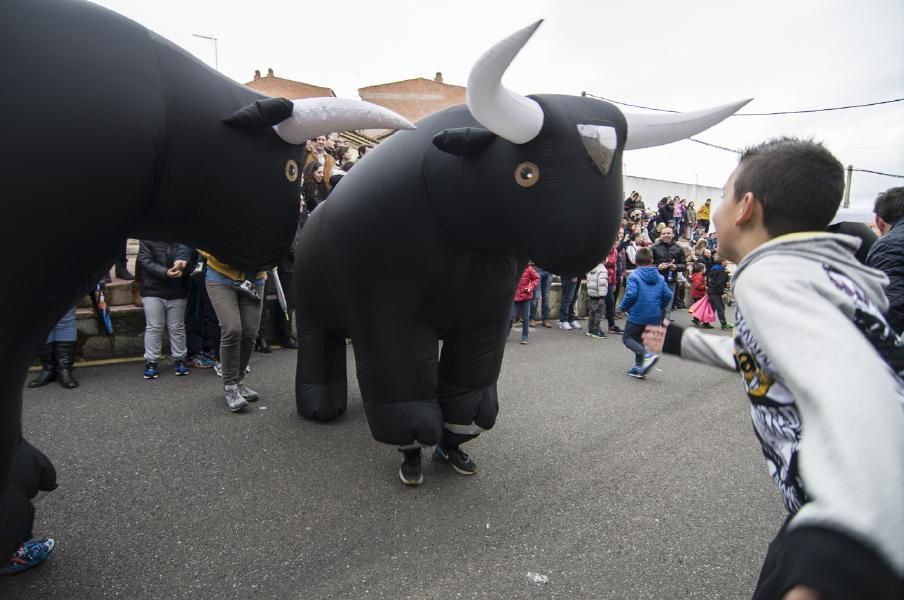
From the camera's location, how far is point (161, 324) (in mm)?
4086

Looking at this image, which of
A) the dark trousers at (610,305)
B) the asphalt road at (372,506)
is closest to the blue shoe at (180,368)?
the asphalt road at (372,506)

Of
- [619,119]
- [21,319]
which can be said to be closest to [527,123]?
[619,119]

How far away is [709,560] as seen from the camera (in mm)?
2006

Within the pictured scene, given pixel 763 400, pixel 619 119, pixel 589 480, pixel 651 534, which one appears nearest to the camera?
pixel 763 400

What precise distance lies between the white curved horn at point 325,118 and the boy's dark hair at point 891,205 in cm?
303

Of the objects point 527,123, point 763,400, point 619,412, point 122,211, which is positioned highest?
point 527,123

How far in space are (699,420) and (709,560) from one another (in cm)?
180

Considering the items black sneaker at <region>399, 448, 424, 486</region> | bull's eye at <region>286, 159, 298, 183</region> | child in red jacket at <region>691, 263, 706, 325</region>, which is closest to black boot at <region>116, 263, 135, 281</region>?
black sneaker at <region>399, 448, 424, 486</region>

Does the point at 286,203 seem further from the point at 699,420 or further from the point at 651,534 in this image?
the point at 699,420

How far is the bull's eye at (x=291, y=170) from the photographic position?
1.77m

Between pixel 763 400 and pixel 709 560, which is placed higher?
pixel 763 400

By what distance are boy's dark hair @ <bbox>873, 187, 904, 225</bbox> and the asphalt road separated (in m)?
1.61

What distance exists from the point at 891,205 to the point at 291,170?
3.39m

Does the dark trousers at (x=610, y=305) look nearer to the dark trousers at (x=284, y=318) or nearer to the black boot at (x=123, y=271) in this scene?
the dark trousers at (x=284, y=318)
